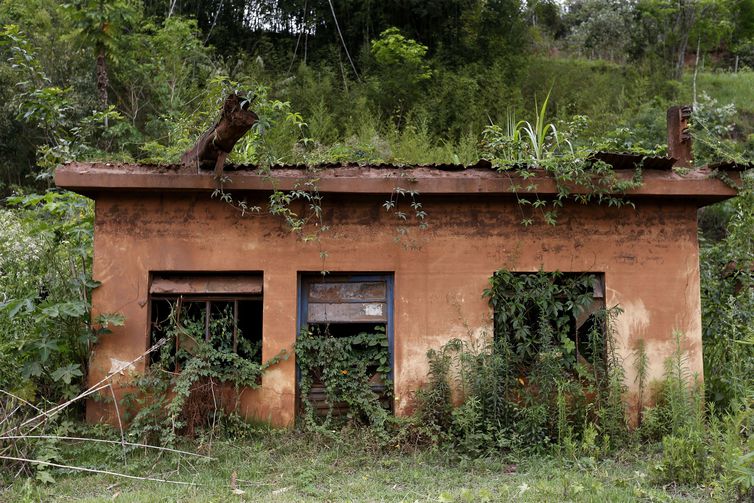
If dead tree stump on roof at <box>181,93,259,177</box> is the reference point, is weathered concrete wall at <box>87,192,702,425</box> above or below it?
below

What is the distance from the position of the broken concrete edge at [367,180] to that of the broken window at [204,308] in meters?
0.97

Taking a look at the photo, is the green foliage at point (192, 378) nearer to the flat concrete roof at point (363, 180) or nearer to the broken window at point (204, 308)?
the broken window at point (204, 308)

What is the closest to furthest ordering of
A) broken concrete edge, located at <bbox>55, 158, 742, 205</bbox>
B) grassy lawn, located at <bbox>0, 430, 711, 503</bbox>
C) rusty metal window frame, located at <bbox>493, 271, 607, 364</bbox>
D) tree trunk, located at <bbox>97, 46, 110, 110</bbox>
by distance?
grassy lawn, located at <bbox>0, 430, 711, 503</bbox> → broken concrete edge, located at <bbox>55, 158, 742, 205</bbox> → rusty metal window frame, located at <bbox>493, 271, 607, 364</bbox> → tree trunk, located at <bbox>97, 46, 110, 110</bbox>

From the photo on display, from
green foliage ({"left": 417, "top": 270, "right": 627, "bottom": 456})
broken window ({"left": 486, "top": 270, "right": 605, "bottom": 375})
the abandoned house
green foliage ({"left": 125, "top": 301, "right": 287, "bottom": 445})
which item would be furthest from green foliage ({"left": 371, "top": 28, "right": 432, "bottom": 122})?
green foliage ({"left": 125, "top": 301, "right": 287, "bottom": 445})

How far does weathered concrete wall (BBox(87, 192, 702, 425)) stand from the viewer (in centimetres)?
644

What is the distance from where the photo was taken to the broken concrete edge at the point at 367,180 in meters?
6.12

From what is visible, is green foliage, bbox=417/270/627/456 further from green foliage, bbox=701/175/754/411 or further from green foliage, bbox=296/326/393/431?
green foliage, bbox=701/175/754/411

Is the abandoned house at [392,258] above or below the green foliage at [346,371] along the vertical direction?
above

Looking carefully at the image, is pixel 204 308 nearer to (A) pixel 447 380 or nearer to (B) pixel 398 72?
(A) pixel 447 380

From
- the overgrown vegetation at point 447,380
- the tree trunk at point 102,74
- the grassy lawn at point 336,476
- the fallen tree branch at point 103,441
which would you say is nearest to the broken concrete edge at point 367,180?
the overgrown vegetation at point 447,380

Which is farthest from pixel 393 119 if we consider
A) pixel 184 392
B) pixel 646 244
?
pixel 184 392

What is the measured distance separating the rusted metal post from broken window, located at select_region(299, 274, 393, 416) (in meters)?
3.31

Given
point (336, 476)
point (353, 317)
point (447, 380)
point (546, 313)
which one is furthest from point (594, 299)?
point (336, 476)

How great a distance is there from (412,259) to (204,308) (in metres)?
2.24
